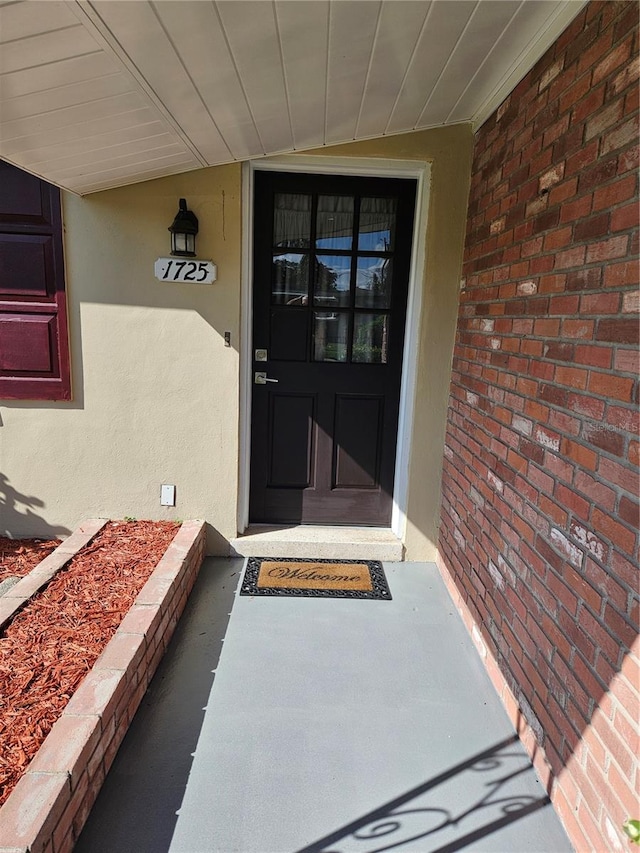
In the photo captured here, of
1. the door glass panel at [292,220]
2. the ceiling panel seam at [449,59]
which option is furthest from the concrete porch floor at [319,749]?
the ceiling panel seam at [449,59]

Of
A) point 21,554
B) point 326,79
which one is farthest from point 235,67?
point 21,554

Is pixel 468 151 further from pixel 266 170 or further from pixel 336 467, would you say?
pixel 336 467

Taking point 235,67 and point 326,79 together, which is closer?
point 235,67

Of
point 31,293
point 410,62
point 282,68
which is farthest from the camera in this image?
point 31,293

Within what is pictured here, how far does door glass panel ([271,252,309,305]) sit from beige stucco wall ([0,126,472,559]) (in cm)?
28

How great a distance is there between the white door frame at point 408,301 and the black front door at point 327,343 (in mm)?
71

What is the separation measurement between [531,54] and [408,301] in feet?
4.11

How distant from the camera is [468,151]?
A: 8.87ft

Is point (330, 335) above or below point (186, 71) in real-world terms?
below

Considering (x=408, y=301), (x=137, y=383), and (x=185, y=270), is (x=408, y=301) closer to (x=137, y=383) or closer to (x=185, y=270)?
(x=185, y=270)

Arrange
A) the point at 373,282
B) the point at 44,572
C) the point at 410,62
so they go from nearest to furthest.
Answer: the point at 410,62 → the point at 44,572 → the point at 373,282

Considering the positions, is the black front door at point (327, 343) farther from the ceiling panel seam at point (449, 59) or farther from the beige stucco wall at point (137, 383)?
the ceiling panel seam at point (449, 59)

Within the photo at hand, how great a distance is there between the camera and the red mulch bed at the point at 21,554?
2666 mm

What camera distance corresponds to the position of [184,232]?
8.67 feet
